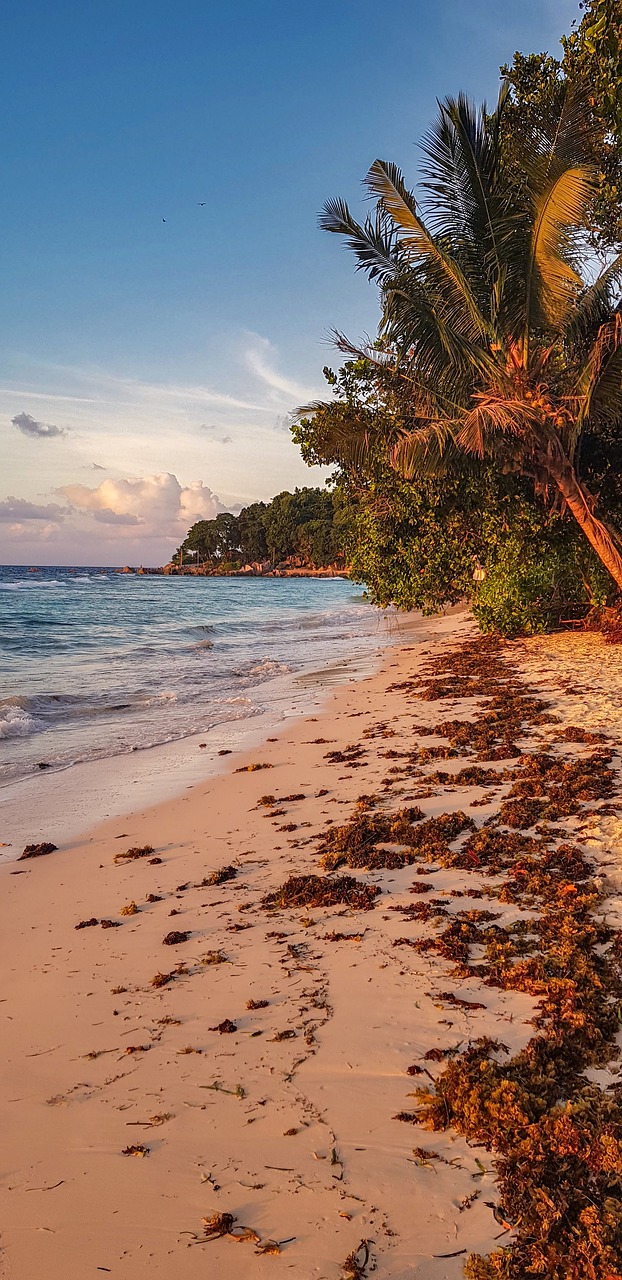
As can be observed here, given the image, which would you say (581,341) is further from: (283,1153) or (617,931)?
(283,1153)

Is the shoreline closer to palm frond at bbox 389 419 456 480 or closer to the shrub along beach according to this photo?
the shrub along beach

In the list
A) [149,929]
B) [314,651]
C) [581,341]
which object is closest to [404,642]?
[314,651]

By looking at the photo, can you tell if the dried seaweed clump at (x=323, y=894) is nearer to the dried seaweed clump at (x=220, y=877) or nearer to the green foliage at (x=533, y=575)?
the dried seaweed clump at (x=220, y=877)

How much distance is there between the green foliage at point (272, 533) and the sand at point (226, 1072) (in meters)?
99.1

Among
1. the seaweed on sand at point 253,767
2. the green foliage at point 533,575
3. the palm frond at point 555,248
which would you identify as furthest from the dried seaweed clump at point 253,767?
the palm frond at point 555,248

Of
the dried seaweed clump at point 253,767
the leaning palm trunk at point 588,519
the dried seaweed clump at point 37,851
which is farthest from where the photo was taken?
the leaning palm trunk at point 588,519

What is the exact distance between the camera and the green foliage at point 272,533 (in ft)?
368

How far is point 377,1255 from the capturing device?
2135mm

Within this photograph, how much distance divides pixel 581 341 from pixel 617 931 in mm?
12367

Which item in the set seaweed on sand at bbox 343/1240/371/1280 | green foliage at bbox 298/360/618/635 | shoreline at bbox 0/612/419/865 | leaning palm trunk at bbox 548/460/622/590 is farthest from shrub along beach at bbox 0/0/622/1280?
green foliage at bbox 298/360/618/635

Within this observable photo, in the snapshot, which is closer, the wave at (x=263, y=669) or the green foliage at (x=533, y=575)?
the green foliage at (x=533, y=575)

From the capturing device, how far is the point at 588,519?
12523 millimetres

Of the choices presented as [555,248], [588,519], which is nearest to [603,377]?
[588,519]

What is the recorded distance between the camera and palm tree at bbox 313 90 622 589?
449 inches
